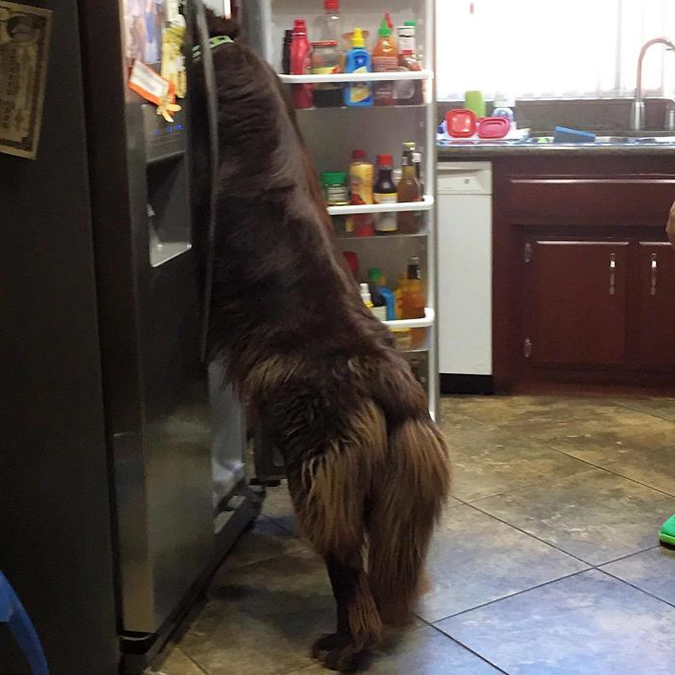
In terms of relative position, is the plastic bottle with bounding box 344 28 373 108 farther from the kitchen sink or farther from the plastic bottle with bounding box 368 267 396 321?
the kitchen sink

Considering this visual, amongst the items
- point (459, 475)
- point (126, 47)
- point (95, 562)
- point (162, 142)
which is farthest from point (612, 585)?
point (126, 47)

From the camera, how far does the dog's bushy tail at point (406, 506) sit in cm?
206

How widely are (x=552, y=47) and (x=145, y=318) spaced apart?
290cm

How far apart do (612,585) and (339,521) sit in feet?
2.71

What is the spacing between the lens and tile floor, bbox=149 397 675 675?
84.8 inches

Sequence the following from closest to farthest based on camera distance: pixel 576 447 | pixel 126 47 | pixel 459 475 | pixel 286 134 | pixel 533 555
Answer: pixel 126 47 → pixel 286 134 → pixel 533 555 → pixel 459 475 → pixel 576 447

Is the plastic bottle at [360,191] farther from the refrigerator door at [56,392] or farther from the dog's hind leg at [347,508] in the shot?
the refrigerator door at [56,392]

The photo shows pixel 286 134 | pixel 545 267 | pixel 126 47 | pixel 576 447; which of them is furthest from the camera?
pixel 545 267

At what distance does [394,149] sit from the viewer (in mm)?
3340

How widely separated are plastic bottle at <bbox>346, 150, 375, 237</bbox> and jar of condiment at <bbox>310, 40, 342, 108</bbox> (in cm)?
20

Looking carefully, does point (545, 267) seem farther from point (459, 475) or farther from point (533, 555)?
point (533, 555)

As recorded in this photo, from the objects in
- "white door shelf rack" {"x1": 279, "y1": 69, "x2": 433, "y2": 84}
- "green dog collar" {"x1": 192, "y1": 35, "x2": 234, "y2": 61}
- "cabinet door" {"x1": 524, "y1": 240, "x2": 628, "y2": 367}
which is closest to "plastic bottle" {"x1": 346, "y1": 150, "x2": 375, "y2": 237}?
"white door shelf rack" {"x1": 279, "y1": 69, "x2": 433, "y2": 84}

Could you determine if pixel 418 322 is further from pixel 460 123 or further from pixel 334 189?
pixel 460 123

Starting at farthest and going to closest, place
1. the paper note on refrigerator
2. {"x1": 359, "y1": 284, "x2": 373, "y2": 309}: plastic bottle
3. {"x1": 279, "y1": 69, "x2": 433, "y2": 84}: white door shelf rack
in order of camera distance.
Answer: {"x1": 359, "y1": 284, "x2": 373, "y2": 309}: plastic bottle
{"x1": 279, "y1": 69, "x2": 433, "y2": 84}: white door shelf rack
the paper note on refrigerator
